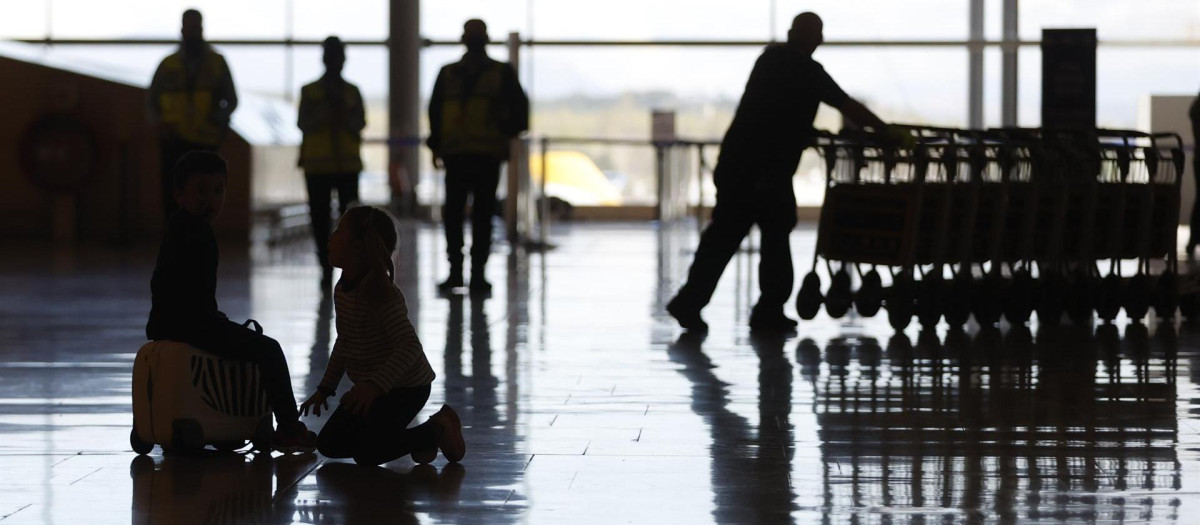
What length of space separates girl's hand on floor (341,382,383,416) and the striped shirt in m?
0.03

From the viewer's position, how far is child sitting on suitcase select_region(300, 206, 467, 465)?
3.73 meters

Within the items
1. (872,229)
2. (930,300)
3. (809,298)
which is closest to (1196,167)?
(930,300)

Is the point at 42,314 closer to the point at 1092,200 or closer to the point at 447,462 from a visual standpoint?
the point at 447,462

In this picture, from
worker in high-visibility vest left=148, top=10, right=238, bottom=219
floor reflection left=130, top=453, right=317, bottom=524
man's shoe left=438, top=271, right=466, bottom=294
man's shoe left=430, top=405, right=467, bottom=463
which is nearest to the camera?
floor reflection left=130, top=453, right=317, bottom=524

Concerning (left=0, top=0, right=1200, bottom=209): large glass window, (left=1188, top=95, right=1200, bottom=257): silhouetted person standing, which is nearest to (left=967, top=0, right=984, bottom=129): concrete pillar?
(left=0, top=0, right=1200, bottom=209): large glass window

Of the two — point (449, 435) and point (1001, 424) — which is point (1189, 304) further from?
point (449, 435)

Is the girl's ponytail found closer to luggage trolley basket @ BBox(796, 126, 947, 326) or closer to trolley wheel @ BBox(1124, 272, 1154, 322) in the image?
luggage trolley basket @ BBox(796, 126, 947, 326)

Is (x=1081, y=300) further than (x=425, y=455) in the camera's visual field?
Yes

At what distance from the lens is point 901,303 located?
260 inches

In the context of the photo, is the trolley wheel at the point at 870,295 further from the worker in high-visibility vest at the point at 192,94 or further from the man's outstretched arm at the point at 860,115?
the worker in high-visibility vest at the point at 192,94

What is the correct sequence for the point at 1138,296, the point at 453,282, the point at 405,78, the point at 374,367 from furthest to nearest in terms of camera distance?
the point at 405,78 → the point at 453,282 → the point at 1138,296 → the point at 374,367

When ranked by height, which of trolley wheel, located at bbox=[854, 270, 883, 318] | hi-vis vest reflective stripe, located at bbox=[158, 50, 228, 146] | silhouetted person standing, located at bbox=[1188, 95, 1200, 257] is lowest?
trolley wheel, located at bbox=[854, 270, 883, 318]

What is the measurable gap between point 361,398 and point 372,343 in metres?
0.16

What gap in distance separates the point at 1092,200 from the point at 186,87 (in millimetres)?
4994
